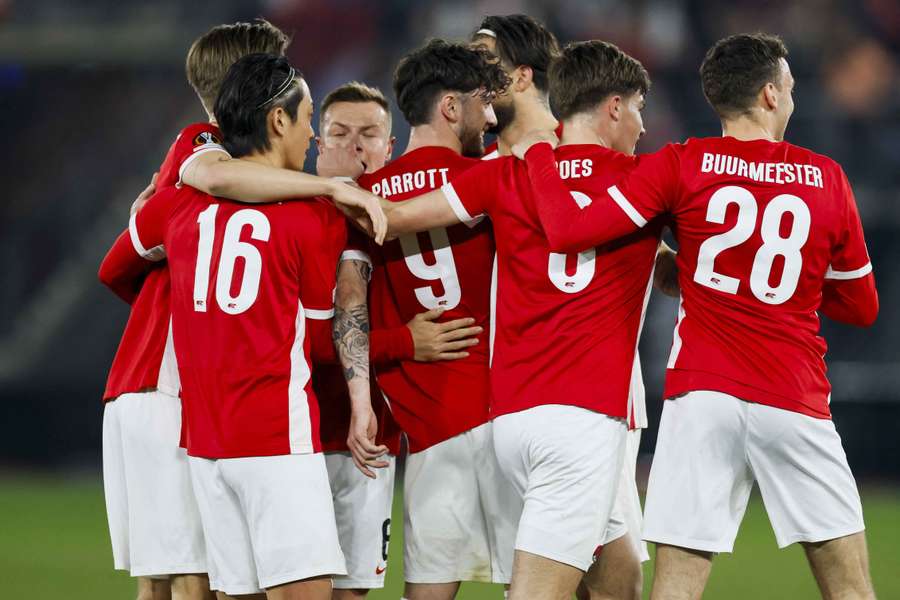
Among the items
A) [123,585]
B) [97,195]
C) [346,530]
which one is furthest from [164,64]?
[346,530]

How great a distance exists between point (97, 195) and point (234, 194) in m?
11.5

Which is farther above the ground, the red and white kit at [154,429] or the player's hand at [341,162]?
the player's hand at [341,162]

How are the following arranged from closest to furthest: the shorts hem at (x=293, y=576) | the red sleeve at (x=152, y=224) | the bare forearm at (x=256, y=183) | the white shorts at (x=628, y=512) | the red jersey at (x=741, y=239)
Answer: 1. the shorts hem at (x=293, y=576)
2. the bare forearm at (x=256, y=183)
3. the red jersey at (x=741, y=239)
4. the red sleeve at (x=152, y=224)
5. the white shorts at (x=628, y=512)

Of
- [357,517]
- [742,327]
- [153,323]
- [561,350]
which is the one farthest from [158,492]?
[742,327]

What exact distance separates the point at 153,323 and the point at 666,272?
1.94m

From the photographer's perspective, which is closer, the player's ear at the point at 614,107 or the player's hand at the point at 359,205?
the player's hand at the point at 359,205

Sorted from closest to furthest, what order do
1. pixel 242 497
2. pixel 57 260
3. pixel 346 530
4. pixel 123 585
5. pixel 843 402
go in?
1. pixel 242 497
2. pixel 346 530
3. pixel 123 585
4. pixel 843 402
5. pixel 57 260

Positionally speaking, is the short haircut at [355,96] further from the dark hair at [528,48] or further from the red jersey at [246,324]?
the red jersey at [246,324]

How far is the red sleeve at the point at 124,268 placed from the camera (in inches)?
173

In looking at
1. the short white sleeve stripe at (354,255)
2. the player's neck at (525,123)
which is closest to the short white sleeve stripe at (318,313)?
the short white sleeve stripe at (354,255)

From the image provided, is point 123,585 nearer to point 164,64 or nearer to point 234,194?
point 234,194

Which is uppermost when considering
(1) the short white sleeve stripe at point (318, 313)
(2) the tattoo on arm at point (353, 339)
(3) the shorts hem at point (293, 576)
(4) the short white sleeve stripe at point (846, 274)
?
(4) the short white sleeve stripe at point (846, 274)

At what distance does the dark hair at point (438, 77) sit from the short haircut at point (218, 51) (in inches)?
21.0

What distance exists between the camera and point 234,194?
3.89m
